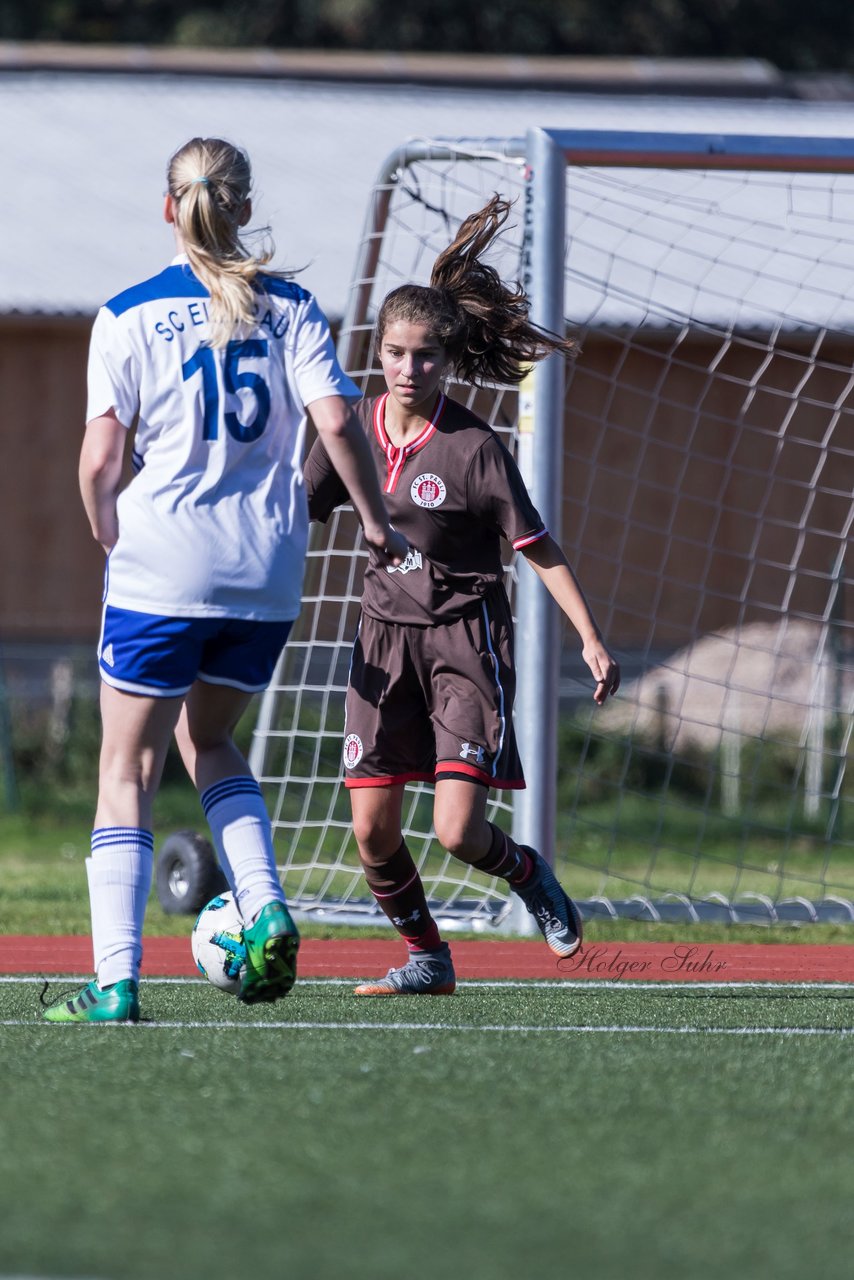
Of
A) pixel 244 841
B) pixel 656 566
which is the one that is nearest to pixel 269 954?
pixel 244 841

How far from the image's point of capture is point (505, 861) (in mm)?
5316

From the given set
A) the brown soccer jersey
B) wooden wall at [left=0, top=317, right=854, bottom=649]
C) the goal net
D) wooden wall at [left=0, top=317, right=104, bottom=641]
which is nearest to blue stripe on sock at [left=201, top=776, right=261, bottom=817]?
the brown soccer jersey

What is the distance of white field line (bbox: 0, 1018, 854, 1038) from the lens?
4.34 meters

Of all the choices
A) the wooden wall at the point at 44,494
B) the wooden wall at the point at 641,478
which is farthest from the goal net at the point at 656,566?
the wooden wall at the point at 44,494

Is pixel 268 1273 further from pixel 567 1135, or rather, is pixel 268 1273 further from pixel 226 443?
pixel 226 443

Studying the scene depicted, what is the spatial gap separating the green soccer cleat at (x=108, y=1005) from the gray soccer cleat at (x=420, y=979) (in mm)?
1071

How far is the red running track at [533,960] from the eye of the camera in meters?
5.87

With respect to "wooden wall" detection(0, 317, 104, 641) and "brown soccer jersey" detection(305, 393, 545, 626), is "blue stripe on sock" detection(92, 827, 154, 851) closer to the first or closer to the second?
"brown soccer jersey" detection(305, 393, 545, 626)

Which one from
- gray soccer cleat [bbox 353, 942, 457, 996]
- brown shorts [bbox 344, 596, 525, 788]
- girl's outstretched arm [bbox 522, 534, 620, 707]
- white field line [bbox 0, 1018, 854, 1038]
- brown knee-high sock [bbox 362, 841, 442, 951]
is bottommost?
gray soccer cleat [bbox 353, 942, 457, 996]

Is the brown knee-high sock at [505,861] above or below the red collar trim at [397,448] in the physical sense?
below

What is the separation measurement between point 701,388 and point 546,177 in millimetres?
10390

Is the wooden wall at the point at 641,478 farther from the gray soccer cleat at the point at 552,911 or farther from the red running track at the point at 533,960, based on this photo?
the gray soccer cleat at the point at 552,911

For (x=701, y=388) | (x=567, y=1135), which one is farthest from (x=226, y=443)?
(x=701, y=388)

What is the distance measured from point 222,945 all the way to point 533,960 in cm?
203
